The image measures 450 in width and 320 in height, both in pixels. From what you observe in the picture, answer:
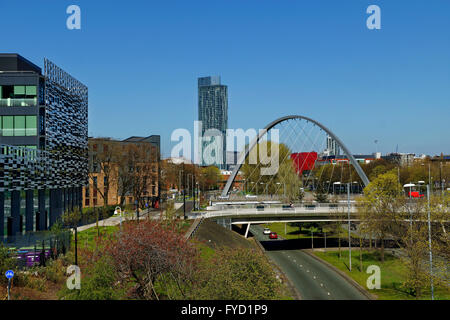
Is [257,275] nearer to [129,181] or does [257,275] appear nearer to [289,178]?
[129,181]

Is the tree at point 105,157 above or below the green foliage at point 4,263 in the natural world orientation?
above

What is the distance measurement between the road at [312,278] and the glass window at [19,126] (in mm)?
30576

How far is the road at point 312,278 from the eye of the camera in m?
31.7

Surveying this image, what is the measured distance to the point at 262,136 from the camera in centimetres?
8044

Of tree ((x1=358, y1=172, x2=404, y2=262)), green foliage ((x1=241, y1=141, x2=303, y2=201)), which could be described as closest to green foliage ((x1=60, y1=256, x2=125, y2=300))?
tree ((x1=358, y1=172, x2=404, y2=262))

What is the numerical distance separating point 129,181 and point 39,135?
88.1 ft

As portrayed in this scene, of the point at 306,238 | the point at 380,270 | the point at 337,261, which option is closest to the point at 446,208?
the point at 380,270

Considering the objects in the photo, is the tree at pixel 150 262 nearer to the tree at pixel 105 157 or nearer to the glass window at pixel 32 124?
the glass window at pixel 32 124

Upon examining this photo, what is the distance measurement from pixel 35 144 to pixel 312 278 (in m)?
31.8

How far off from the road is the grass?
1.28 metres

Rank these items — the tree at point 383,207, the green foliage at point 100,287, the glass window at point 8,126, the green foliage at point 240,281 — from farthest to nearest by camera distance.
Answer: the glass window at point 8,126
the tree at point 383,207
the green foliage at point 100,287
the green foliage at point 240,281

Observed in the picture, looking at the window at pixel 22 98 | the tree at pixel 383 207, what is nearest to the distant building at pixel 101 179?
the window at pixel 22 98

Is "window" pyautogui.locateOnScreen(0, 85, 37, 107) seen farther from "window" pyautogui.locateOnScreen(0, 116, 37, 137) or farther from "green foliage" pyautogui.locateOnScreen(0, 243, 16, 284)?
"green foliage" pyautogui.locateOnScreen(0, 243, 16, 284)
